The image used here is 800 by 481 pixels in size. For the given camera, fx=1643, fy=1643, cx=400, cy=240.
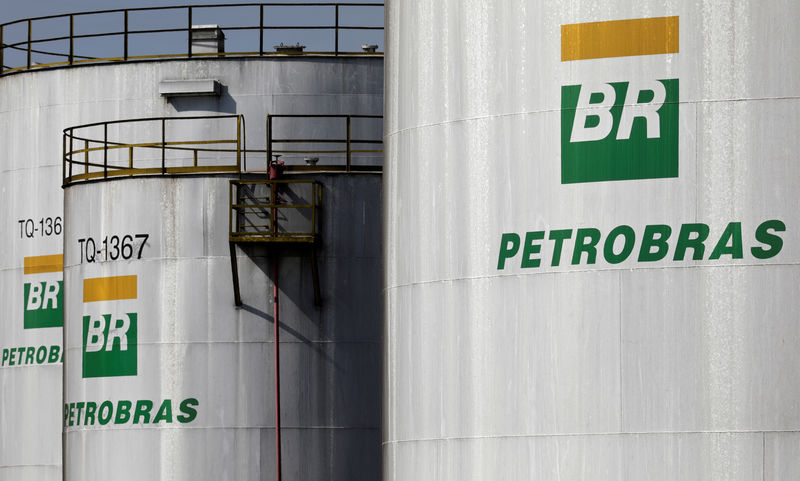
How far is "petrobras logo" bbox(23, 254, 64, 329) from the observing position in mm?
30984

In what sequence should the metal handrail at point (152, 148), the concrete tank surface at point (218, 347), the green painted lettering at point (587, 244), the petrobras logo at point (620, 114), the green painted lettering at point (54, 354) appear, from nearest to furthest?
the petrobras logo at point (620, 114) → the green painted lettering at point (587, 244) → the concrete tank surface at point (218, 347) → the metal handrail at point (152, 148) → the green painted lettering at point (54, 354)

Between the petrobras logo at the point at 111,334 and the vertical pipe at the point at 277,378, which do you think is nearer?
the vertical pipe at the point at 277,378

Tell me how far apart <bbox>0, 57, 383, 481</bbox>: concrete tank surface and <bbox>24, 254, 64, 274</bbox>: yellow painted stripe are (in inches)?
1.0

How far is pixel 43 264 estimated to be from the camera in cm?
3120

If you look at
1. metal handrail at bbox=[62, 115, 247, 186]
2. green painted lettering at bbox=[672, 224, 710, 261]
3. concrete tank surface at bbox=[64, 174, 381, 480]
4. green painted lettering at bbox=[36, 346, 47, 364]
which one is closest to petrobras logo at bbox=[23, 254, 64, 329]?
green painted lettering at bbox=[36, 346, 47, 364]

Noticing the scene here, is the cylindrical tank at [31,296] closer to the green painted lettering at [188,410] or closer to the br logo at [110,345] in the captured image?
the br logo at [110,345]

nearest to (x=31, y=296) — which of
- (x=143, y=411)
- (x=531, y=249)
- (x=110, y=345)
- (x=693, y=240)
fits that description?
(x=110, y=345)

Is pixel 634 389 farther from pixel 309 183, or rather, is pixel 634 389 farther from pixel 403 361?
pixel 309 183

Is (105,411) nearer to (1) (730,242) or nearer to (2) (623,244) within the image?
(2) (623,244)

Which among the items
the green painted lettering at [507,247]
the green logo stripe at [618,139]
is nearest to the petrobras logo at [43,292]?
the green painted lettering at [507,247]

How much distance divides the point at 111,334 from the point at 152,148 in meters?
6.16

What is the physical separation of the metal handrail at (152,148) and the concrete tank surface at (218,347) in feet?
2.77

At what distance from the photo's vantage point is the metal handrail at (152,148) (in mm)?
26547

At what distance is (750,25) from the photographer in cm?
1667
